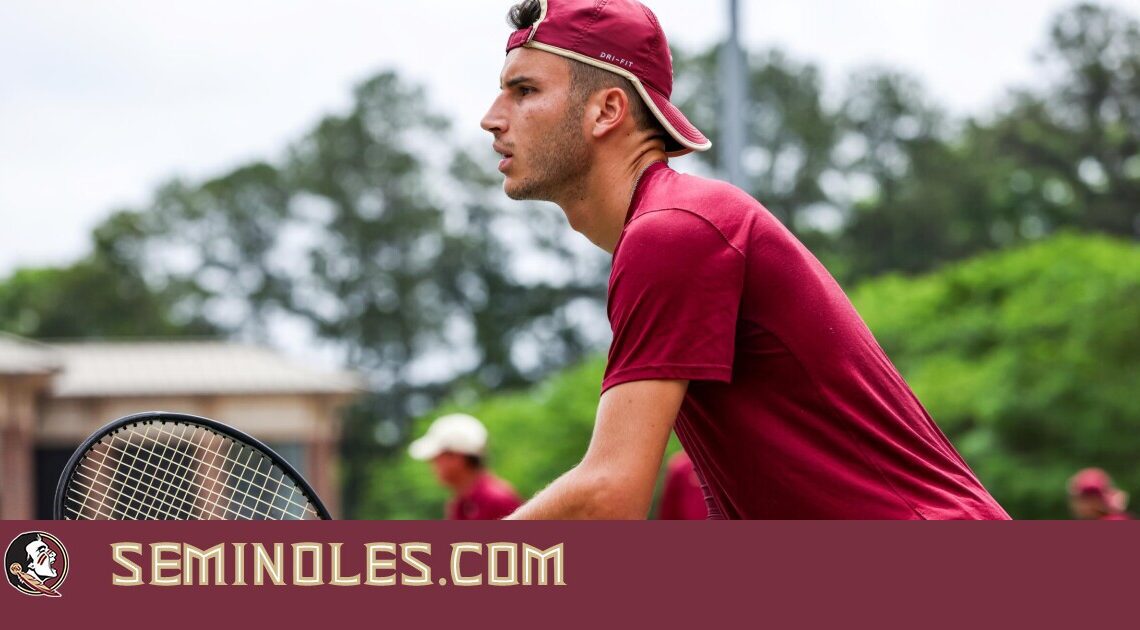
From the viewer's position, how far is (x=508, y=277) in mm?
58500

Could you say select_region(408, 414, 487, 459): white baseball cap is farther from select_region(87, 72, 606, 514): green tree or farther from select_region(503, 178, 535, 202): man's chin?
select_region(87, 72, 606, 514): green tree

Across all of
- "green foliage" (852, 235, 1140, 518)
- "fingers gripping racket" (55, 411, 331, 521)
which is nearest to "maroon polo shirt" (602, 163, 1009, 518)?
"fingers gripping racket" (55, 411, 331, 521)

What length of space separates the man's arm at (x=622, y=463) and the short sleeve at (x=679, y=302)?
0.12ft

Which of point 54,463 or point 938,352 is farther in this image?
point 54,463

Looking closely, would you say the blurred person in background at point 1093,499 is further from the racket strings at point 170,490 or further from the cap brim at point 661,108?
the racket strings at point 170,490

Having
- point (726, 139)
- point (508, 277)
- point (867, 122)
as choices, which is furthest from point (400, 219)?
point (726, 139)

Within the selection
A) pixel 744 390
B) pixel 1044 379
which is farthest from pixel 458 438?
pixel 1044 379

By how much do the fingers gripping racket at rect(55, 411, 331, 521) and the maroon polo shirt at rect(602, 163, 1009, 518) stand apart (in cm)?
88

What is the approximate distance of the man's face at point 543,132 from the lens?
299 centimetres

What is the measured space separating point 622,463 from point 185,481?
114cm

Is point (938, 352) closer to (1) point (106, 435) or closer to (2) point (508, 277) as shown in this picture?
(1) point (106, 435)

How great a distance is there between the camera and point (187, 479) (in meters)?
3.28

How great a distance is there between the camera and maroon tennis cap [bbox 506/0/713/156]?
300cm

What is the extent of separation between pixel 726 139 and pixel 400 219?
49169 millimetres
